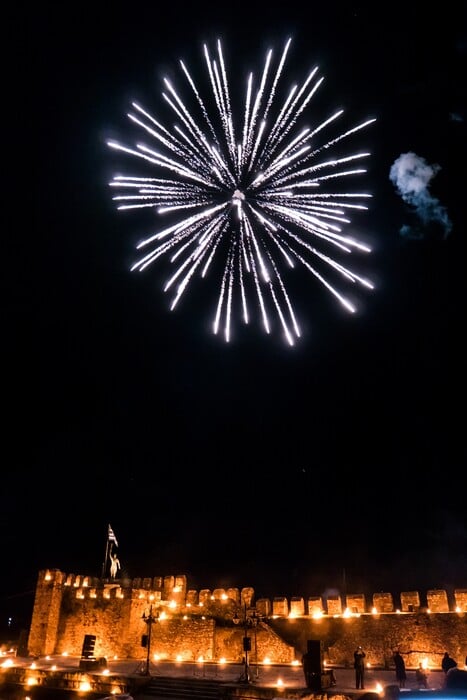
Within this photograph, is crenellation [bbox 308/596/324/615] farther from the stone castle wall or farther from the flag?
the flag

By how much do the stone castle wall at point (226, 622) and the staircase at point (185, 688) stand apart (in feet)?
15.6

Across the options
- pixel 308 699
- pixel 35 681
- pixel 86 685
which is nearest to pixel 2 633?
pixel 35 681

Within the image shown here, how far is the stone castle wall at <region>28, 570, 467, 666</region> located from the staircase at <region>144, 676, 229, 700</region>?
4.75m

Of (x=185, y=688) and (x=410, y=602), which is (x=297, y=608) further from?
(x=185, y=688)

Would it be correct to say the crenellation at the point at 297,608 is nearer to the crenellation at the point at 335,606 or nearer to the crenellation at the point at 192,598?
the crenellation at the point at 335,606

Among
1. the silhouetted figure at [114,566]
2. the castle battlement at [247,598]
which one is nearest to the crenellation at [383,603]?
the castle battlement at [247,598]

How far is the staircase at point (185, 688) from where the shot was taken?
14.8 m

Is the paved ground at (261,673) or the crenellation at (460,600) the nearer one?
the paved ground at (261,673)

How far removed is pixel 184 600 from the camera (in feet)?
84.7

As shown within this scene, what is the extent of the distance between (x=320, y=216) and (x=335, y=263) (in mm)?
1570

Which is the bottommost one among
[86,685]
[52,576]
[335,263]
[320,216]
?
[86,685]

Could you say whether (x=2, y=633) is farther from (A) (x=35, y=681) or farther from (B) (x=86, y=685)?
(B) (x=86, y=685)

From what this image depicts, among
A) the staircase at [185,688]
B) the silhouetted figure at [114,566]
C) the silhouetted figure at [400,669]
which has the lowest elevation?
the staircase at [185,688]

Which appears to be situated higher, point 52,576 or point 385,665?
point 52,576
